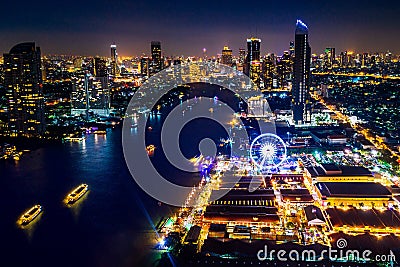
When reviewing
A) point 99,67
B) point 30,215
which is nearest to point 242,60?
point 99,67

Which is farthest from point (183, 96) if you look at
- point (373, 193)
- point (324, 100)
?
point (373, 193)

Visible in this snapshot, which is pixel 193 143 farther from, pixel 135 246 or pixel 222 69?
pixel 222 69

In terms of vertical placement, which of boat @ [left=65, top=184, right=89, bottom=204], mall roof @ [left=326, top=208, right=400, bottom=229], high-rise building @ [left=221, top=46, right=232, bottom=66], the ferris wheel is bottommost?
mall roof @ [left=326, top=208, right=400, bottom=229]

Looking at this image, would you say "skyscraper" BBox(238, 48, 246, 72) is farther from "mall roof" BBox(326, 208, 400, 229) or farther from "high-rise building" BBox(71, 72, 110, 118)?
"mall roof" BBox(326, 208, 400, 229)

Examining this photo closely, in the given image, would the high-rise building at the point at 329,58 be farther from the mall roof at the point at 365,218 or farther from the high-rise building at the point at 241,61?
the mall roof at the point at 365,218

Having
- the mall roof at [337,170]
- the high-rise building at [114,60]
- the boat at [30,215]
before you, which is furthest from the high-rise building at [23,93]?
the high-rise building at [114,60]

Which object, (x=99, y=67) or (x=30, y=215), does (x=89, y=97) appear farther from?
(x=30, y=215)
